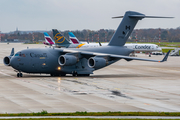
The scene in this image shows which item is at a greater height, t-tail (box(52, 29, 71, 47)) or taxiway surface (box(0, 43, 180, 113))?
t-tail (box(52, 29, 71, 47))

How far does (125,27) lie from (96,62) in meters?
8.14

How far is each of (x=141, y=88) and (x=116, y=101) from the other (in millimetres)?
7599

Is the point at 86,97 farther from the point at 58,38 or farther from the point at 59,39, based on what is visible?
the point at 59,39

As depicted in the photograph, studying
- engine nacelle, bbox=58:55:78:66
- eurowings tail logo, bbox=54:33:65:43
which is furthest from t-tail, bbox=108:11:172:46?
eurowings tail logo, bbox=54:33:65:43

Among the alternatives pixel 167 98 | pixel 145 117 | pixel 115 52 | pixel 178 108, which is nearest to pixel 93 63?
pixel 115 52

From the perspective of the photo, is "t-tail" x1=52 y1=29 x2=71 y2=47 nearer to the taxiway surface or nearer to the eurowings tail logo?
the eurowings tail logo

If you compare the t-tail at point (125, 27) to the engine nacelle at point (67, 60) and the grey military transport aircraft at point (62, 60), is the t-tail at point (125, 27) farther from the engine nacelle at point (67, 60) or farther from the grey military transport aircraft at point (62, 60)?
the engine nacelle at point (67, 60)

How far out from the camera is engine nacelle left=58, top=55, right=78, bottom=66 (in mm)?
38584

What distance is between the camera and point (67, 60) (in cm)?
3862

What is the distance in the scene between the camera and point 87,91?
90.6 ft

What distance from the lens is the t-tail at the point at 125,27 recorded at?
43.8 m

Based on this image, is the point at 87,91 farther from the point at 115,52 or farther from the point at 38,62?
the point at 115,52

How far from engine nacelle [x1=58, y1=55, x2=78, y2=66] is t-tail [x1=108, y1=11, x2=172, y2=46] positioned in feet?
22.1

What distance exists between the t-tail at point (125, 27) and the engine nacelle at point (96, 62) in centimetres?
537
